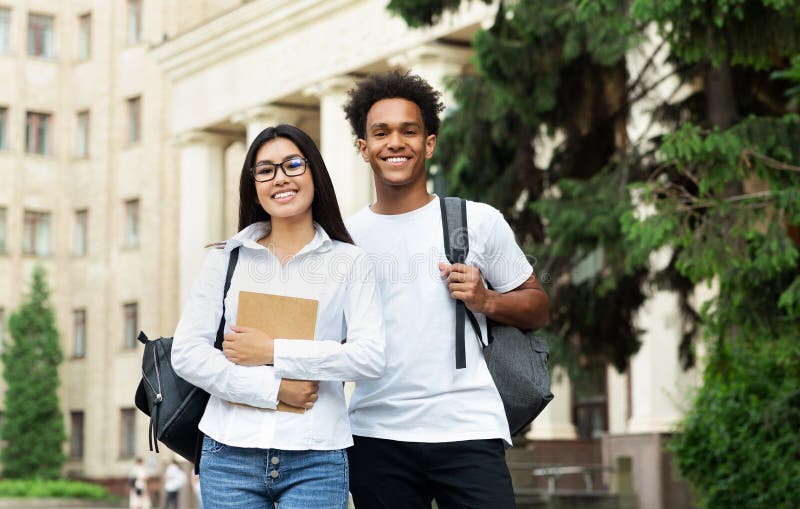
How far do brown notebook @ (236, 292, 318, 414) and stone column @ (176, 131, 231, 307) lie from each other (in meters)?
36.8

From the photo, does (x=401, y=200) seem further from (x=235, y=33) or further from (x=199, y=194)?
(x=199, y=194)

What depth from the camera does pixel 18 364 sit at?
148 feet

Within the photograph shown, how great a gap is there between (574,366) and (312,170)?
12036mm

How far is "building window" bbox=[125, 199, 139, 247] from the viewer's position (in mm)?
46844

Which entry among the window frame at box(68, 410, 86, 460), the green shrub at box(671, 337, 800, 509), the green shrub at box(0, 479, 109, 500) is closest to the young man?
the green shrub at box(671, 337, 800, 509)

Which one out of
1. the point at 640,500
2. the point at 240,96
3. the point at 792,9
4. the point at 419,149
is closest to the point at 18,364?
the point at 240,96

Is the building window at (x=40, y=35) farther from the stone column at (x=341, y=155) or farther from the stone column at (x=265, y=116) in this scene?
the stone column at (x=341, y=155)

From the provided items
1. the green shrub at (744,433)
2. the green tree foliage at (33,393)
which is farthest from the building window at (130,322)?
the green shrub at (744,433)

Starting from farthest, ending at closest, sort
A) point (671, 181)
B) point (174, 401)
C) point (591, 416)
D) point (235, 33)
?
1. point (235, 33)
2. point (591, 416)
3. point (671, 181)
4. point (174, 401)

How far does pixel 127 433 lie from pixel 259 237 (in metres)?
43.2

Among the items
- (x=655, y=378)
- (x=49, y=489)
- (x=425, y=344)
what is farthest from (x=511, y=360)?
(x=49, y=489)

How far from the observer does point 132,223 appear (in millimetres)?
47031

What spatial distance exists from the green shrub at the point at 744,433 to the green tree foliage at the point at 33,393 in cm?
3361

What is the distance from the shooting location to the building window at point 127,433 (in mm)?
45906
